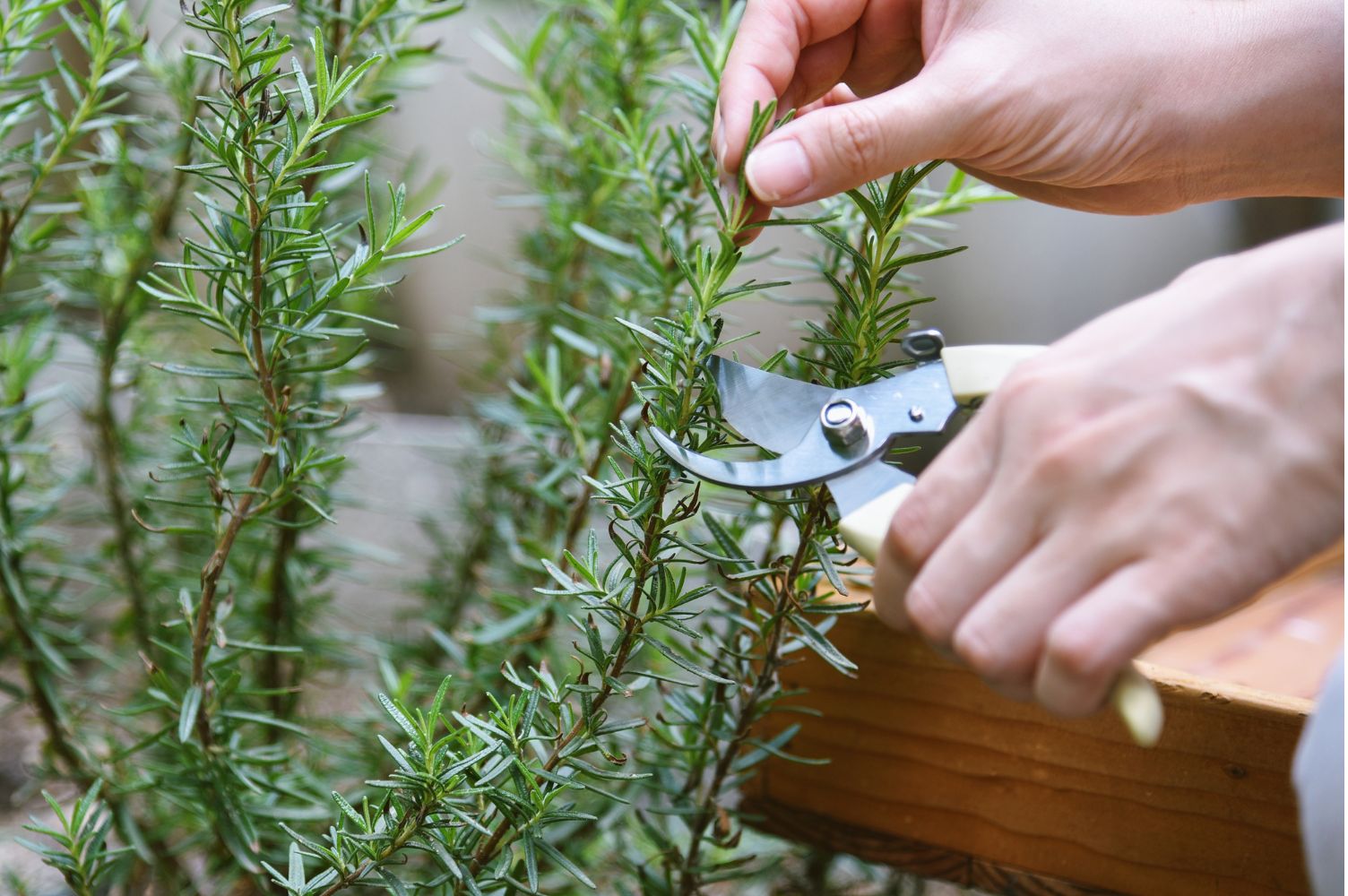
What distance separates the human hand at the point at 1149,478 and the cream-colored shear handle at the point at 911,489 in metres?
0.02

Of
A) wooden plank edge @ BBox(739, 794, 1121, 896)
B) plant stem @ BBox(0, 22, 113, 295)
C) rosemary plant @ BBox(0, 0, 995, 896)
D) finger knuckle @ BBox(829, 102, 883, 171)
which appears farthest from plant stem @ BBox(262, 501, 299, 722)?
finger knuckle @ BBox(829, 102, 883, 171)

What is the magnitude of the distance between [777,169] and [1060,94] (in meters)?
0.25

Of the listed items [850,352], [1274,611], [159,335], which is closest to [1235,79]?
[850,352]

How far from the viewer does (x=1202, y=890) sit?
0.60 meters

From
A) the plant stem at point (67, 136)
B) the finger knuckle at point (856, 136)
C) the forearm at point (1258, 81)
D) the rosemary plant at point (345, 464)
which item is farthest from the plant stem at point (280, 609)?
the forearm at point (1258, 81)

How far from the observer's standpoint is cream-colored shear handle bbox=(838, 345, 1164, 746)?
40 cm

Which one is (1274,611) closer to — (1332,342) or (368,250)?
(1332,342)

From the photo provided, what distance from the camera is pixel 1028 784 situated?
0.63m

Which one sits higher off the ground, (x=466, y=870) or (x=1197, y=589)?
(x=1197, y=589)

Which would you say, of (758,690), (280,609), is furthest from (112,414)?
(758,690)

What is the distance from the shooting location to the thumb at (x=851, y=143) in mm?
491

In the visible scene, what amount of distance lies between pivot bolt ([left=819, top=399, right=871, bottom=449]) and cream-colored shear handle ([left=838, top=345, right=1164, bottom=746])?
1.3 inches

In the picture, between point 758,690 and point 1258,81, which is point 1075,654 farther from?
point 1258,81

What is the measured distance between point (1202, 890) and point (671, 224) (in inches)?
22.0
